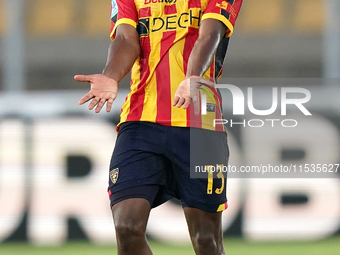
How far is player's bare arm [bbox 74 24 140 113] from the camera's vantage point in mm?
2240

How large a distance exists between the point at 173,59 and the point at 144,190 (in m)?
0.63

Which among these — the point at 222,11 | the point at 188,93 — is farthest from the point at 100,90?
the point at 222,11

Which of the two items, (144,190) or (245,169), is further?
(245,169)

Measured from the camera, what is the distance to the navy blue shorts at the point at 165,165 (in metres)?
2.46

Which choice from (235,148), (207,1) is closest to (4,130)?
(235,148)

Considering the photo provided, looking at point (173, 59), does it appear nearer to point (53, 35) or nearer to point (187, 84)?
point (187, 84)

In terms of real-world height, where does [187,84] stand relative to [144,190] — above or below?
above

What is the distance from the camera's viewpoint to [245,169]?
480cm

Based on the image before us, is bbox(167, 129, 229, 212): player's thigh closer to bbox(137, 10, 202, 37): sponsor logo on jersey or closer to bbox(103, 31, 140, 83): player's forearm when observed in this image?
bbox(103, 31, 140, 83): player's forearm

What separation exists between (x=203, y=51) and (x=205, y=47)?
0.08 ft

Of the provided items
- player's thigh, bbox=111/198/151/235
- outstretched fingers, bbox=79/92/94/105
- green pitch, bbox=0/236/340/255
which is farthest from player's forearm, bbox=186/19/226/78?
green pitch, bbox=0/236/340/255

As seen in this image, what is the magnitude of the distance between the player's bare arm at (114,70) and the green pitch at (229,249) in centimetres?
229

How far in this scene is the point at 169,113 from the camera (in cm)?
257

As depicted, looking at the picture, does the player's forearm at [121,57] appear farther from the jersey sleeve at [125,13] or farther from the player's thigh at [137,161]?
the player's thigh at [137,161]
